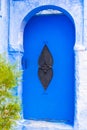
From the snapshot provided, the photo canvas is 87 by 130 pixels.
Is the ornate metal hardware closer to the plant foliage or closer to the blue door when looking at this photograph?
the blue door

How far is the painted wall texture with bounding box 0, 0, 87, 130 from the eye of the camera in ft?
19.9

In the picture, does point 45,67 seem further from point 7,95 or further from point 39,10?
point 7,95

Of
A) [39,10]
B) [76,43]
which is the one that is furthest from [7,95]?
[39,10]

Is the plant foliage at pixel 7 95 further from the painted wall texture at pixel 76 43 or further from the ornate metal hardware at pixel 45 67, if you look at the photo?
the ornate metal hardware at pixel 45 67

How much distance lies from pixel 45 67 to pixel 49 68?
0.25 ft

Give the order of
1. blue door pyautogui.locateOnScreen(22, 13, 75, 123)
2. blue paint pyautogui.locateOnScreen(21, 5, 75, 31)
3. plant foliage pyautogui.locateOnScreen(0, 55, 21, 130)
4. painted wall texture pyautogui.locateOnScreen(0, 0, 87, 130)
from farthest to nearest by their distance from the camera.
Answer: blue door pyautogui.locateOnScreen(22, 13, 75, 123)
blue paint pyautogui.locateOnScreen(21, 5, 75, 31)
painted wall texture pyautogui.locateOnScreen(0, 0, 87, 130)
plant foliage pyautogui.locateOnScreen(0, 55, 21, 130)

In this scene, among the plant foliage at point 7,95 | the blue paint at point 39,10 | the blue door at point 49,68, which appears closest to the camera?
the plant foliage at point 7,95

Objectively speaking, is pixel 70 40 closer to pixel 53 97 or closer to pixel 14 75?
pixel 53 97

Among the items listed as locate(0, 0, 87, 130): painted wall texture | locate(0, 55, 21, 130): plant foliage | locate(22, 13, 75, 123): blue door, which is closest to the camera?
locate(0, 55, 21, 130): plant foliage

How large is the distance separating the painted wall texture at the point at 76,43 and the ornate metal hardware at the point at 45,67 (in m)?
0.49

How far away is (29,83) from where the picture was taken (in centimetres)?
673

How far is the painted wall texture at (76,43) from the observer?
6062 millimetres

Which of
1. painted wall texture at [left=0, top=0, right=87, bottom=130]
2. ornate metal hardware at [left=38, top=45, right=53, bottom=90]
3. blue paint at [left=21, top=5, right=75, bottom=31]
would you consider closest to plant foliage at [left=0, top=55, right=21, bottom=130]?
painted wall texture at [left=0, top=0, right=87, bottom=130]

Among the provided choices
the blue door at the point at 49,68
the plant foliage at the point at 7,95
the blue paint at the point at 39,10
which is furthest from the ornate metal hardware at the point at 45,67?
the plant foliage at the point at 7,95
